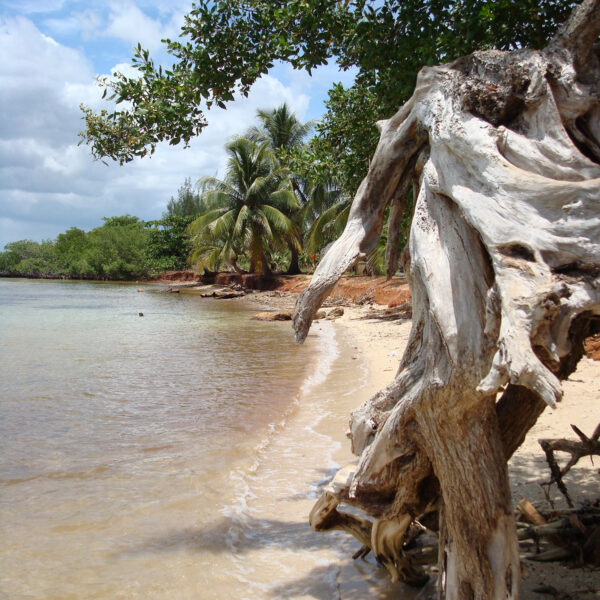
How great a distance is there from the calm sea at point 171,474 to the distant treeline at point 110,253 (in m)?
43.9

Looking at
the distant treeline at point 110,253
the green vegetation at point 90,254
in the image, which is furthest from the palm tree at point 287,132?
the green vegetation at point 90,254

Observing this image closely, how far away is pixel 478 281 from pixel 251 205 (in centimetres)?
3629

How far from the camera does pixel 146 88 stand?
14.8 ft

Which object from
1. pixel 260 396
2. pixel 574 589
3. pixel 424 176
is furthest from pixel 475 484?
pixel 260 396

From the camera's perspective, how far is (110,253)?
6588 cm

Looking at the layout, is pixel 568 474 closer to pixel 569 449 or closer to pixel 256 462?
pixel 569 449

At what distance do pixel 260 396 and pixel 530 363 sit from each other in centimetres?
777

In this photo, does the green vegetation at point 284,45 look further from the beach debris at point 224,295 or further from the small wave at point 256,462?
the beach debris at point 224,295

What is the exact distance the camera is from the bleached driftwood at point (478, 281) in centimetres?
193

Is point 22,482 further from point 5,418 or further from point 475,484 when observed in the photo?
point 475,484

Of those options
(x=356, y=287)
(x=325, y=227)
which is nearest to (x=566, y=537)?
(x=356, y=287)

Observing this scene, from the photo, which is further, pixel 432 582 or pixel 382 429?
pixel 432 582

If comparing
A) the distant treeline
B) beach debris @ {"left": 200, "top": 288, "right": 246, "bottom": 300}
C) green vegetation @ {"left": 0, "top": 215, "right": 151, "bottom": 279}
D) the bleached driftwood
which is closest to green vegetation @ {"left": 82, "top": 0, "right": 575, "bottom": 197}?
the bleached driftwood

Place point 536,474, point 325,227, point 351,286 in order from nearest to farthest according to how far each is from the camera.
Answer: point 536,474
point 351,286
point 325,227
